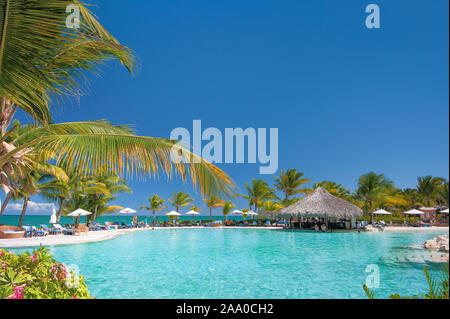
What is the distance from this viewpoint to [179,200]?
34094 mm

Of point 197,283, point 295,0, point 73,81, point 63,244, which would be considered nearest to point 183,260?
point 197,283

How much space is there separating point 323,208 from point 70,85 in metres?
21.1

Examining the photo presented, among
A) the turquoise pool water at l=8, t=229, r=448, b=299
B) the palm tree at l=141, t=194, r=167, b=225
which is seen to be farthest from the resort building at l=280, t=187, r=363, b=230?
the palm tree at l=141, t=194, r=167, b=225

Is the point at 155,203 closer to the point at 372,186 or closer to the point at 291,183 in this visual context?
the point at 291,183

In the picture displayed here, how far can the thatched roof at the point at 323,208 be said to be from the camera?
21359 mm

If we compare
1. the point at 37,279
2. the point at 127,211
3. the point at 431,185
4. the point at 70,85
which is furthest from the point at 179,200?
the point at 431,185

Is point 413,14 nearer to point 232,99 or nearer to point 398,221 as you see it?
point 398,221

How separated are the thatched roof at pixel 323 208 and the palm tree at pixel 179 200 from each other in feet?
47.0

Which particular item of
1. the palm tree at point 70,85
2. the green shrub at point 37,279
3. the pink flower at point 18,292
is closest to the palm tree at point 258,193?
the palm tree at point 70,85

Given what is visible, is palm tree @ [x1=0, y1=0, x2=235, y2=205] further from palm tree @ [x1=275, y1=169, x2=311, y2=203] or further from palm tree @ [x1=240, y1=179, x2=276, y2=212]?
Result: palm tree @ [x1=240, y1=179, x2=276, y2=212]

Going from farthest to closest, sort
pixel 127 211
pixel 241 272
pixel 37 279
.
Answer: pixel 127 211
pixel 241 272
pixel 37 279

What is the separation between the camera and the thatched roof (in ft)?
70.1

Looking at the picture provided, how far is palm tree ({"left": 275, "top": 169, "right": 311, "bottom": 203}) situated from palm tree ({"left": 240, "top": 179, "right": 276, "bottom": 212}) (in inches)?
92.1

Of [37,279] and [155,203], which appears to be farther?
[155,203]
